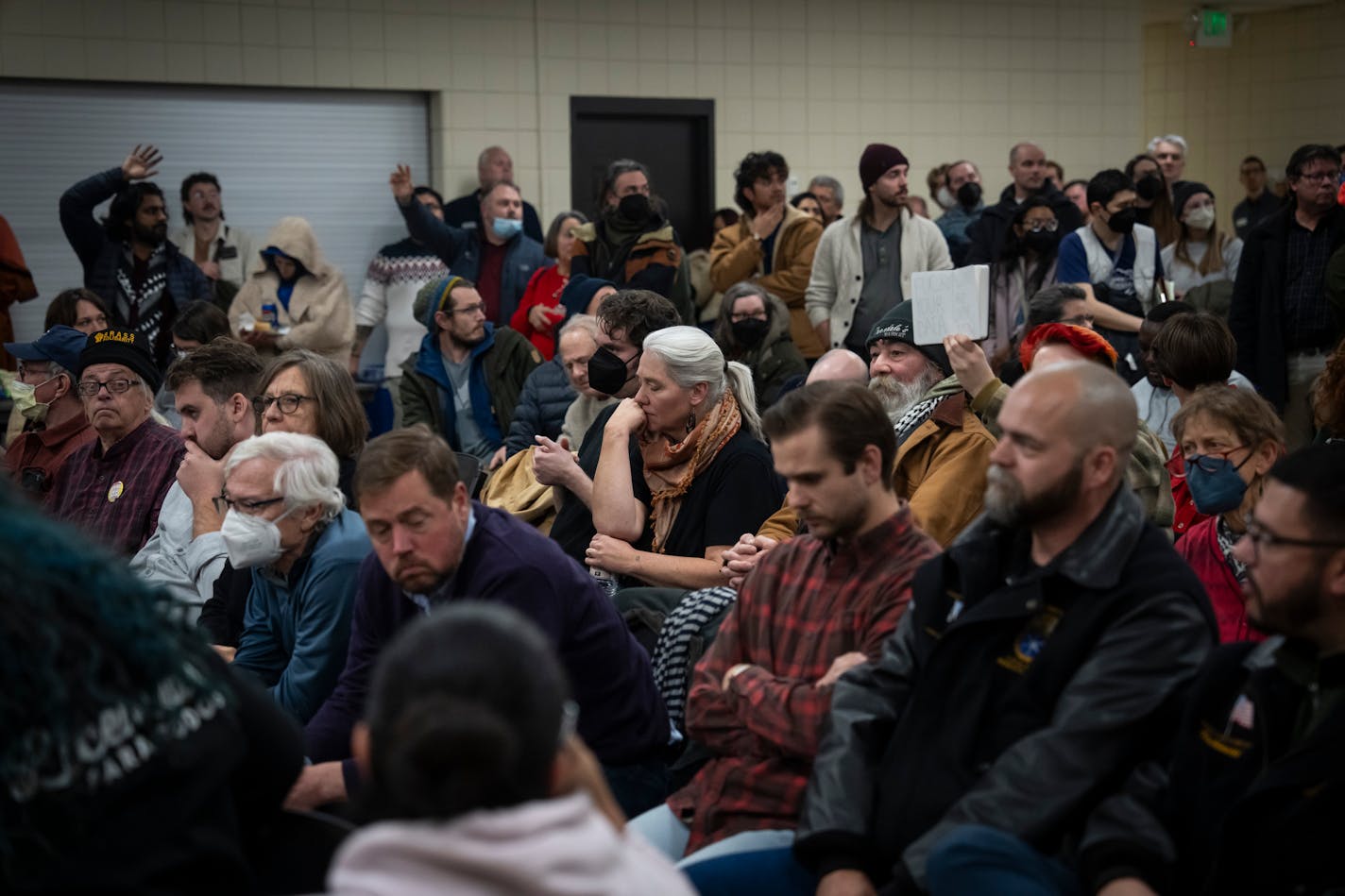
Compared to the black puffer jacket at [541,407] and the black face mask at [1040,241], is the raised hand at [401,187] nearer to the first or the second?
the black puffer jacket at [541,407]

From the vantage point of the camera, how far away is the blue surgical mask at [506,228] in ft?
25.7

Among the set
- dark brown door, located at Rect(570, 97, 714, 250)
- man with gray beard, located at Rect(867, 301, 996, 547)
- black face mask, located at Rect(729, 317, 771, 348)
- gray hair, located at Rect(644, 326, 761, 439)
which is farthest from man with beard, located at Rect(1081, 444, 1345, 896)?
dark brown door, located at Rect(570, 97, 714, 250)

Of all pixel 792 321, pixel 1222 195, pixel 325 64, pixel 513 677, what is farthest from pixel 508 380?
pixel 1222 195

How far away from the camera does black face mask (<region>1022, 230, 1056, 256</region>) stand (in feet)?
23.7

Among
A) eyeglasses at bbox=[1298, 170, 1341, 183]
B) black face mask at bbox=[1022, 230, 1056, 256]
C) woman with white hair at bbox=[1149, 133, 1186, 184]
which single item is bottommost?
black face mask at bbox=[1022, 230, 1056, 256]

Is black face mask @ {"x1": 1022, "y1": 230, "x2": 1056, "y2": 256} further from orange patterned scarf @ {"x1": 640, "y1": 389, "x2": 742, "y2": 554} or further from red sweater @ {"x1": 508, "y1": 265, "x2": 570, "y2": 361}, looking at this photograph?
orange patterned scarf @ {"x1": 640, "y1": 389, "x2": 742, "y2": 554}

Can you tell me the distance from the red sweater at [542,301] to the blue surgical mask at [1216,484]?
400 centimetres

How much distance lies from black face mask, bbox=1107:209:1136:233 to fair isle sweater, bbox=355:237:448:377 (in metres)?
3.66

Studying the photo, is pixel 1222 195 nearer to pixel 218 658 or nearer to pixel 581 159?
pixel 581 159

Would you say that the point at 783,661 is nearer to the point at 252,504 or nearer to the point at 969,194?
the point at 252,504

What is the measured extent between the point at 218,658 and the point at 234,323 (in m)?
5.58

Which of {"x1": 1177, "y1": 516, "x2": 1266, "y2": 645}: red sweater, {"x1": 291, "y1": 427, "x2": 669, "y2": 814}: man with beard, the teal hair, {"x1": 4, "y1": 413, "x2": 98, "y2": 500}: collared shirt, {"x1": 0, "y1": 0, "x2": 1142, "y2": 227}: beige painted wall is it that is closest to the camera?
the teal hair

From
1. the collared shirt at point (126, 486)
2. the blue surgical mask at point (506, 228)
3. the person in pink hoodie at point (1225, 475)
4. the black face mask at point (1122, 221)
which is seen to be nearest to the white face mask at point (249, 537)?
the collared shirt at point (126, 486)

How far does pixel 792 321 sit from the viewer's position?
7.24 metres
